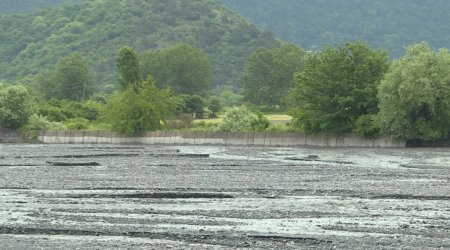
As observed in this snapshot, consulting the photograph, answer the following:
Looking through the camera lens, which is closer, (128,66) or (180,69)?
(128,66)

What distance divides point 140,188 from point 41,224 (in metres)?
13.9

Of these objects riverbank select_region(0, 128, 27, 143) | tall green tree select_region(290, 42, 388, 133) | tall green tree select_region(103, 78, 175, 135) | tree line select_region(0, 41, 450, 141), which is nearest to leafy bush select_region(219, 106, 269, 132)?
tree line select_region(0, 41, 450, 141)

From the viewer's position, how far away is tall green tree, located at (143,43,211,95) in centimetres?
19300

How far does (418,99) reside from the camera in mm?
84562

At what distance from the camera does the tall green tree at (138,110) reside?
344 feet

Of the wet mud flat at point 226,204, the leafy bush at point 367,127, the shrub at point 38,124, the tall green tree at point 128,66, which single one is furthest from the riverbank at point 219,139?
the wet mud flat at point 226,204

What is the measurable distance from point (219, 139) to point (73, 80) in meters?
87.3

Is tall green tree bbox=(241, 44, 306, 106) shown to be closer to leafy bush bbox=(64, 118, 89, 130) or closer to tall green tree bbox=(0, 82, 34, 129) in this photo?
leafy bush bbox=(64, 118, 89, 130)

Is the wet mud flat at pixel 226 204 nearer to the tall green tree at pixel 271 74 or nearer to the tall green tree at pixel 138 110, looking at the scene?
the tall green tree at pixel 138 110

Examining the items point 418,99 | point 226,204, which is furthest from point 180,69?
point 226,204

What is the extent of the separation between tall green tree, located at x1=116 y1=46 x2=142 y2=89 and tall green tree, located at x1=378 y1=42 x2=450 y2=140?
154 feet

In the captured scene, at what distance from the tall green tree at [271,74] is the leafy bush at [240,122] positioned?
234 feet

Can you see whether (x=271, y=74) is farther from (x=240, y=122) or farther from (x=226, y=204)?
(x=226, y=204)

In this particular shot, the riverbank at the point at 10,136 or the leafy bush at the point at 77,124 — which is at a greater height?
the leafy bush at the point at 77,124
